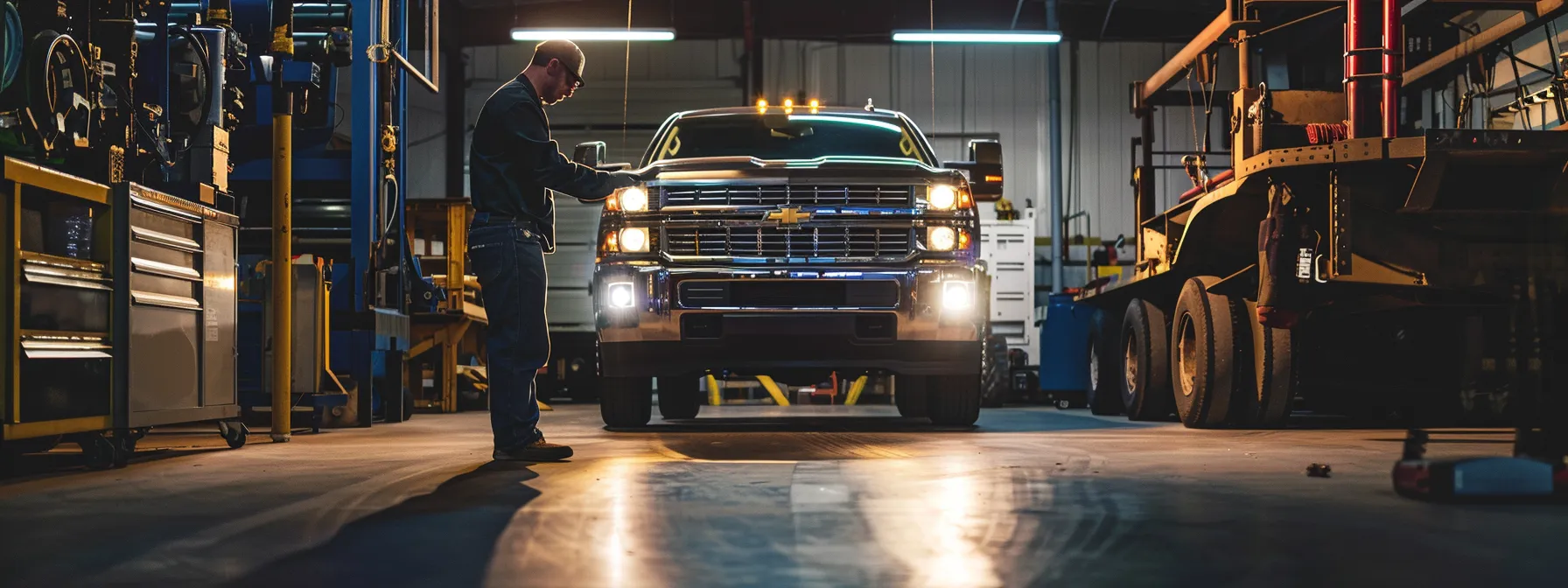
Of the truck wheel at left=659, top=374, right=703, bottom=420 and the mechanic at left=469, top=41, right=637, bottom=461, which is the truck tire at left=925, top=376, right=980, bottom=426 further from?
the mechanic at left=469, top=41, right=637, bottom=461

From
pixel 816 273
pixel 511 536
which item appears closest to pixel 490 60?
pixel 816 273

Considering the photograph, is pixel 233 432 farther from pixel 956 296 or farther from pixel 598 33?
pixel 598 33

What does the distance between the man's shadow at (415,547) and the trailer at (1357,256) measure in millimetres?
3772

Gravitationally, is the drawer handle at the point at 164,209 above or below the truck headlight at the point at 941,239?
above

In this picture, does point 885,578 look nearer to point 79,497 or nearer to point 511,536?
point 511,536

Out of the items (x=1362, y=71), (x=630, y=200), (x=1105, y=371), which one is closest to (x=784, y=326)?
(x=630, y=200)

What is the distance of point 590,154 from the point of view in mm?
8523

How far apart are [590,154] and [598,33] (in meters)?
12.6

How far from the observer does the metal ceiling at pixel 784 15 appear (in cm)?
2452

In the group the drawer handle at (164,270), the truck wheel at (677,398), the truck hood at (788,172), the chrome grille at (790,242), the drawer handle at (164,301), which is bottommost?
the truck wheel at (677,398)

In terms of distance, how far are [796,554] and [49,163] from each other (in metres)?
4.77

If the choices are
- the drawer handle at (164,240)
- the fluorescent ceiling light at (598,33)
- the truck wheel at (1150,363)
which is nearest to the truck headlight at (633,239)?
the drawer handle at (164,240)

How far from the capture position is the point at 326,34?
10703 mm

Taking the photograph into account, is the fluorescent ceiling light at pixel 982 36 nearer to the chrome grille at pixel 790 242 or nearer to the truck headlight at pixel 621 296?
the chrome grille at pixel 790 242
